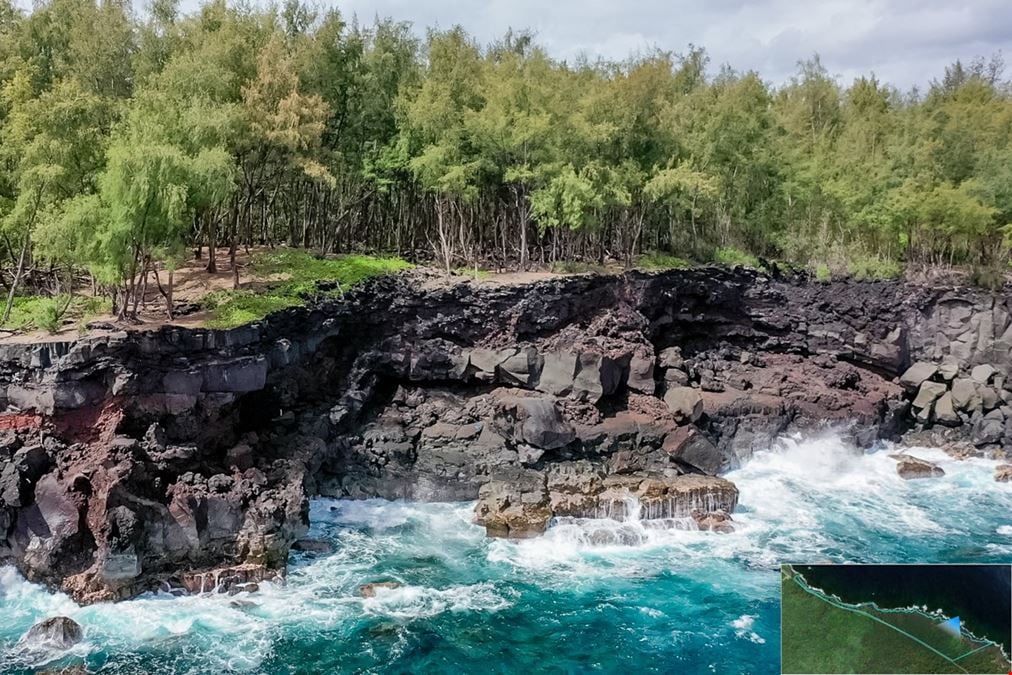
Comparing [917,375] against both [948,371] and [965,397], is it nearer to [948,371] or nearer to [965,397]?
[948,371]

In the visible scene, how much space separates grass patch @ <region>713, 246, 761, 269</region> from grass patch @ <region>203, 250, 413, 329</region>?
59.4ft

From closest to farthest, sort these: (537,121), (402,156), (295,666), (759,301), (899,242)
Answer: (295,666)
(537,121)
(402,156)
(759,301)
(899,242)

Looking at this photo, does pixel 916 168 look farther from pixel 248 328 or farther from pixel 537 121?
pixel 248 328

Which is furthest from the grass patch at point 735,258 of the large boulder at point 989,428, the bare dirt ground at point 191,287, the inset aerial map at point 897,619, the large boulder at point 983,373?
the inset aerial map at point 897,619

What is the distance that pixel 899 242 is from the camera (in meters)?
44.6

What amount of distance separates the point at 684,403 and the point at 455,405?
378 inches

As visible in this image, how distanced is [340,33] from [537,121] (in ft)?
36.9

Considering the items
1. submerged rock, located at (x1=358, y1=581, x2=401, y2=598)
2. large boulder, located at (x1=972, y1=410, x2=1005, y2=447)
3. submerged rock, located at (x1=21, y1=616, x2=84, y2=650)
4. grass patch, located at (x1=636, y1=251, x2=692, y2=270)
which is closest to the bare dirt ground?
grass patch, located at (x1=636, y1=251, x2=692, y2=270)

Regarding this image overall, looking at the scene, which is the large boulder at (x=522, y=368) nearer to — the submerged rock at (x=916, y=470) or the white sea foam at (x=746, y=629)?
the white sea foam at (x=746, y=629)

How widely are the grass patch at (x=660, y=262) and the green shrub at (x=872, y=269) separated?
29.2 feet

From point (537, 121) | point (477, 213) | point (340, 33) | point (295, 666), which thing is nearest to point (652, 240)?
point (477, 213)

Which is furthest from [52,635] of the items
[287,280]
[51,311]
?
[287,280]

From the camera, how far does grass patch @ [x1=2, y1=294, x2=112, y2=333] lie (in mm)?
24781

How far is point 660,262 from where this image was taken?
4138 centimetres
